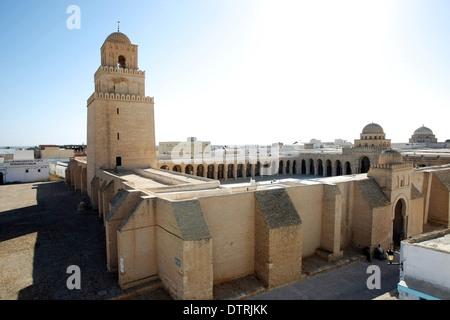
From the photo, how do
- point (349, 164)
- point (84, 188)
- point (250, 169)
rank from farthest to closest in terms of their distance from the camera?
point (250, 169)
point (349, 164)
point (84, 188)

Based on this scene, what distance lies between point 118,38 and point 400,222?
2156 centimetres

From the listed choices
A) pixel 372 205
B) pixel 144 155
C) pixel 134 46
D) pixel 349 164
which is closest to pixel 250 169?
pixel 349 164

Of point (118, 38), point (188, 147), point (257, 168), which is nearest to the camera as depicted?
point (118, 38)

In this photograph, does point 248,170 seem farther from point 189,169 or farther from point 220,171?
point 189,169

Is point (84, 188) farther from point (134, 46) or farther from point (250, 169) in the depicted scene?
point (250, 169)

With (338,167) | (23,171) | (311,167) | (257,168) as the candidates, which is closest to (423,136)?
A: (338,167)

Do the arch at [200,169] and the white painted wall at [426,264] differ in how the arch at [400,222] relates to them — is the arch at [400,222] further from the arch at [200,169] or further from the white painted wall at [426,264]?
the arch at [200,169]

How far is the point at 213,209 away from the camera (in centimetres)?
1003

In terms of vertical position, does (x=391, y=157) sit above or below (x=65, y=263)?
above

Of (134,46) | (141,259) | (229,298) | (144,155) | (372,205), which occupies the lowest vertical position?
(229,298)

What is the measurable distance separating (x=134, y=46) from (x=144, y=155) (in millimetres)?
7974

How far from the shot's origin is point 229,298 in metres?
9.32

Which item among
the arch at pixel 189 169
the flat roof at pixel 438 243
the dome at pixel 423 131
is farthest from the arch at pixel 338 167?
the flat roof at pixel 438 243
